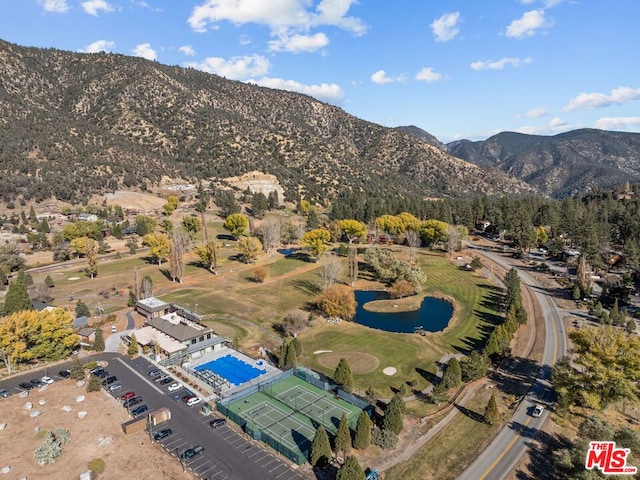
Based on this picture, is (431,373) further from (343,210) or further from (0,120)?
(0,120)

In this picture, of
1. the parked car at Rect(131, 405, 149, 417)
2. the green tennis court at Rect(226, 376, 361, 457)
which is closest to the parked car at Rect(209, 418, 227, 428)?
the green tennis court at Rect(226, 376, 361, 457)

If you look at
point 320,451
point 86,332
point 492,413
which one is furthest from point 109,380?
point 492,413

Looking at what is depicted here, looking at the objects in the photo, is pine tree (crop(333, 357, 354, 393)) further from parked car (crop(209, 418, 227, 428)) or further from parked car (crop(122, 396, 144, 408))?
parked car (crop(122, 396, 144, 408))

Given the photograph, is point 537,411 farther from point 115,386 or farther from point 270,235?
point 270,235

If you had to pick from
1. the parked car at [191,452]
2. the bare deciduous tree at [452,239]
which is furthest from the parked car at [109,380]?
the bare deciduous tree at [452,239]

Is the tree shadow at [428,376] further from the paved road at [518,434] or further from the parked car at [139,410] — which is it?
the parked car at [139,410]

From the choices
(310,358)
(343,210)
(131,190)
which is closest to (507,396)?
(310,358)

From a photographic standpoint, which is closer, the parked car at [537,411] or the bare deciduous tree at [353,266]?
the parked car at [537,411]
